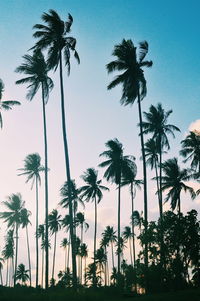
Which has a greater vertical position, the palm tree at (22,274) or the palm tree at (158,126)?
the palm tree at (158,126)

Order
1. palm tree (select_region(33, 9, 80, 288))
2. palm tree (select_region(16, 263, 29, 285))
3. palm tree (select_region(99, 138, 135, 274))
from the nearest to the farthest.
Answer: palm tree (select_region(33, 9, 80, 288)), palm tree (select_region(99, 138, 135, 274)), palm tree (select_region(16, 263, 29, 285))

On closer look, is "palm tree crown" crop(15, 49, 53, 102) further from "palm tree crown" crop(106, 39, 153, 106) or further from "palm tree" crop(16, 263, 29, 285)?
"palm tree" crop(16, 263, 29, 285)

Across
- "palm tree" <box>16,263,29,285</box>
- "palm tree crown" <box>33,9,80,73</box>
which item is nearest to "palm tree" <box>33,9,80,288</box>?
"palm tree crown" <box>33,9,80,73</box>

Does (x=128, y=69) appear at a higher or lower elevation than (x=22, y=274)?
higher

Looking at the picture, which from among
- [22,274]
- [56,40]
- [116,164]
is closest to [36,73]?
[56,40]

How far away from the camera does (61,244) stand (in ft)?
279

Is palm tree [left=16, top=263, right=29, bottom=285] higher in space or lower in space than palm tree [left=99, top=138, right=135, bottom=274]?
lower

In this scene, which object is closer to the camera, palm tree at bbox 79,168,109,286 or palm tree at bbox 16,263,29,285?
palm tree at bbox 79,168,109,286

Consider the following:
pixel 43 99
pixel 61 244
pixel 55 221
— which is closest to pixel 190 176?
pixel 43 99

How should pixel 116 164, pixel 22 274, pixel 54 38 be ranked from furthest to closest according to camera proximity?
1. pixel 22 274
2. pixel 116 164
3. pixel 54 38

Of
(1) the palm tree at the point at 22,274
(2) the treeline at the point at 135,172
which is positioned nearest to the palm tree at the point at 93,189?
(2) the treeline at the point at 135,172

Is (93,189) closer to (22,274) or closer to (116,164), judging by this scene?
(116,164)

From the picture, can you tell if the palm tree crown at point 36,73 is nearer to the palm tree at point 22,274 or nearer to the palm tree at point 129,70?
the palm tree at point 129,70

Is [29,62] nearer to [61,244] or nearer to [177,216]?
[177,216]
